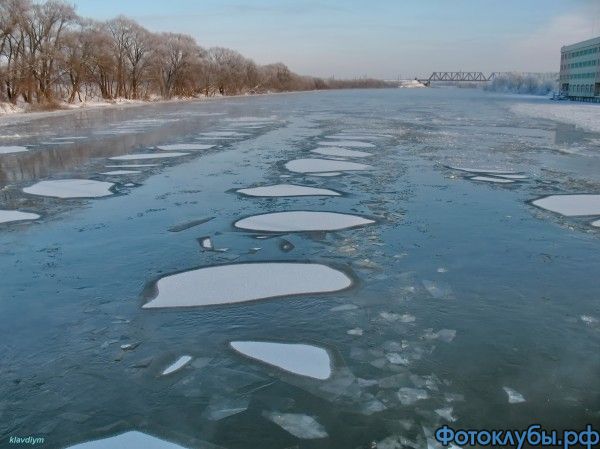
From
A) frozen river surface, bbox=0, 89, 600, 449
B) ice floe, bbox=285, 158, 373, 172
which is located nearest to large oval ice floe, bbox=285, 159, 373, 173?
ice floe, bbox=285, 158, 373, 172

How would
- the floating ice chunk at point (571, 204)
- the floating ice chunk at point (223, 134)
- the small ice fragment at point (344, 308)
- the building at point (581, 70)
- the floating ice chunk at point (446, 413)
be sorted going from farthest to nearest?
the building at point (581, 70) < the floating ice chunk at point (223, 134) < the floating ice chunk at point (571, 204) < the small ice fragment at point (344, 308) < the floating ice chunk at point (446, 413)

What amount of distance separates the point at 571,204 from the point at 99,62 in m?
48.6

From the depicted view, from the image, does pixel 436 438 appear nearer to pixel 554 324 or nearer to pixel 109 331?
pixel 554 324

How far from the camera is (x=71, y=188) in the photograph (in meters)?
10.4

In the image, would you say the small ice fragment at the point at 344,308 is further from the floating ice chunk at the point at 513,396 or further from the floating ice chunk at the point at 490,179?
the floating ice chunk at the point at 490,179

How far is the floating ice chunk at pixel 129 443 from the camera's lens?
298cm

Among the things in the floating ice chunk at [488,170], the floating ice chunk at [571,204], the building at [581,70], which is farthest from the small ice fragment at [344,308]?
the building at [581,70]

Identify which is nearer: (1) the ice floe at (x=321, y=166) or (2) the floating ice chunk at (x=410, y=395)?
(2) the floating ice chunk at (x=410, y=395)

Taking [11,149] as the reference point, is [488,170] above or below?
below

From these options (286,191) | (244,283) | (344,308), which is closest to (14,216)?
(286,191)

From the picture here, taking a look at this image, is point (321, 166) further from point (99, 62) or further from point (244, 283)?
point (99, 62)

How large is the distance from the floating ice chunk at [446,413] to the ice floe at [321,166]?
344 inches

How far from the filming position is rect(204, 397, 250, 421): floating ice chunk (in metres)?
3.27

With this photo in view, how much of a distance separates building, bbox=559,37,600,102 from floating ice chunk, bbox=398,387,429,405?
61.4m
